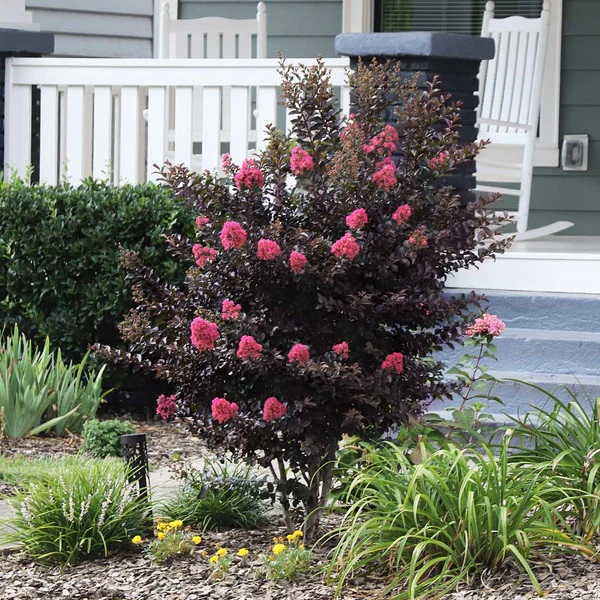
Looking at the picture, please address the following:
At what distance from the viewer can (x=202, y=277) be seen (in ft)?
13.4

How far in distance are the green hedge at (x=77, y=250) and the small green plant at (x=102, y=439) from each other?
100 cm

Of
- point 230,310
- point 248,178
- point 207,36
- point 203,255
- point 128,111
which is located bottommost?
point 230,310

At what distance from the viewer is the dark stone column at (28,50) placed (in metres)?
6.94

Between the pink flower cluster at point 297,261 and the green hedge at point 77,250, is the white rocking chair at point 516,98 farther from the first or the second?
the pink flower cluster at point 297,261

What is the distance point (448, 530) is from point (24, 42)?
4.37 meters

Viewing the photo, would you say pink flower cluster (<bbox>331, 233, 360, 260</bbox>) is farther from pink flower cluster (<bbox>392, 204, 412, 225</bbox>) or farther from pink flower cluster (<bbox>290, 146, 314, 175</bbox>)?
pink flower cluster (<bbox>290, 146, 314, 175</bbox>)

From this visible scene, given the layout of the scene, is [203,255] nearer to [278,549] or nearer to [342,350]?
[342,350]

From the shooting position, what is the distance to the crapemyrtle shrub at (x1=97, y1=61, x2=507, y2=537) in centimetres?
391

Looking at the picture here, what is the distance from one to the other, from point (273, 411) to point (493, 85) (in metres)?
4.41

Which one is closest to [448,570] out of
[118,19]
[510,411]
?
[510,411]

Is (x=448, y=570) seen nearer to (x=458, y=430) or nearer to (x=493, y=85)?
(x=458, y=430)

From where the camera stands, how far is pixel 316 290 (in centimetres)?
401

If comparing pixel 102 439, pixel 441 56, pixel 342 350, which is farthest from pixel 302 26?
pixel 342 350

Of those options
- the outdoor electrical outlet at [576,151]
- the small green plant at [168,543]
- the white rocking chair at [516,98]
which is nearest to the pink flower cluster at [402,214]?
the small green plant at [168,543]
